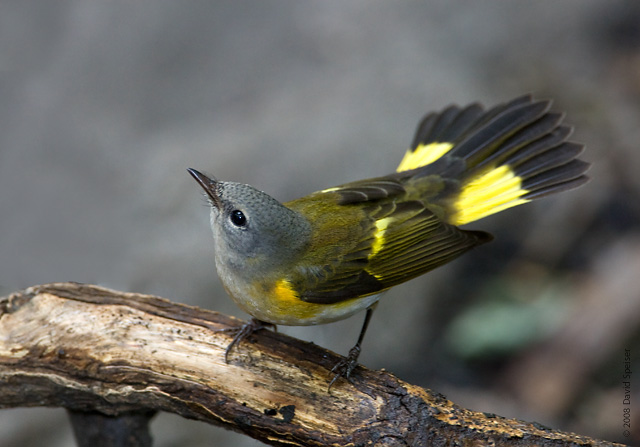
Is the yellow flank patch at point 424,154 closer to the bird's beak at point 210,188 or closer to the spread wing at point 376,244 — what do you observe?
the spread wing at point 376,244

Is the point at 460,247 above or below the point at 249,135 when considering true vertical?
below

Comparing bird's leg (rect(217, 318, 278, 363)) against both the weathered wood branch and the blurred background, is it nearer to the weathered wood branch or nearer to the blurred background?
the weathered wood branch

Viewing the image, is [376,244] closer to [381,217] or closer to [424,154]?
[381,217]

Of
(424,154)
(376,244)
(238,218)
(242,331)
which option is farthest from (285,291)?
(424,154)

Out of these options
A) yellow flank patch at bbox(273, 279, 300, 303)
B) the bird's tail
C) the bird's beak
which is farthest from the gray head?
the bird's tail

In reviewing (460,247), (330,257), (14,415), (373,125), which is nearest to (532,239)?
(373,125)

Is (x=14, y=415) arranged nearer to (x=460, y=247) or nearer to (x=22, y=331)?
(x=22, y=331)
